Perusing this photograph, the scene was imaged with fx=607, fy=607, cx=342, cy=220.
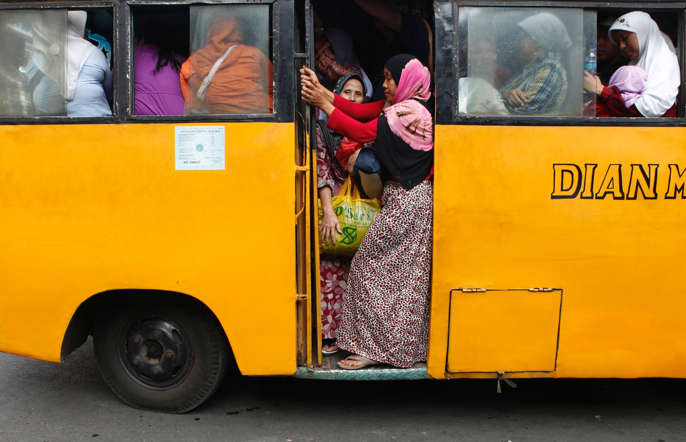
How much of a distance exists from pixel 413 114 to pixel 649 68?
1363 mm

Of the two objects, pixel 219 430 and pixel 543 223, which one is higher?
pixel 543 223

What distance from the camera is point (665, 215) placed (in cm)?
335

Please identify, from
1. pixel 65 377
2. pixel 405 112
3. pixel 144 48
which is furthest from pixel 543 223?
pixel 65 377

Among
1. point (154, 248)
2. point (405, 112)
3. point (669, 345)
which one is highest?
point (405, 112)

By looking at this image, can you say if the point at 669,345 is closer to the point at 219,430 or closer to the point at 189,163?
the point at 219,430

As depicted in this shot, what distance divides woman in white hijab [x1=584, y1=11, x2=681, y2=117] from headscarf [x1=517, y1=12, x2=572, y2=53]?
263mm

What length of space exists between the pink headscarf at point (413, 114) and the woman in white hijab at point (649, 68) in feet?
2.96

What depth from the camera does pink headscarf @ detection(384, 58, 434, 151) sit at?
3.46 metres

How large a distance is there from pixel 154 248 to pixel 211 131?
728 millimetres

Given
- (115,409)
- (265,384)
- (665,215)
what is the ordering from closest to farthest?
1. (665,215)
2. (115,409)
3. (265,384)

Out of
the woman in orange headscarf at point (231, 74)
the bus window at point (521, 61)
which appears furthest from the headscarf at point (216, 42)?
the bus window at point (521, 61)

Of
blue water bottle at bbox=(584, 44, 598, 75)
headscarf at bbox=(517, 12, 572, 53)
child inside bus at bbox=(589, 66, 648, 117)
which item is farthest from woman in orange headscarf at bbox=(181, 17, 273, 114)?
child inside bus at bbox=(589, 66, 648, 117)

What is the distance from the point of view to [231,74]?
3.43 meters

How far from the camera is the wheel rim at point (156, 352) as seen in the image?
364 centimetres
